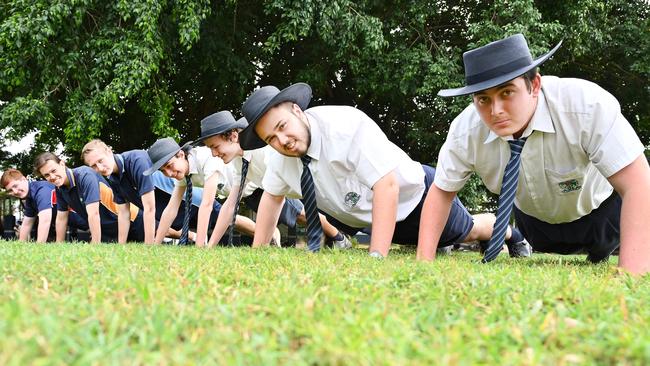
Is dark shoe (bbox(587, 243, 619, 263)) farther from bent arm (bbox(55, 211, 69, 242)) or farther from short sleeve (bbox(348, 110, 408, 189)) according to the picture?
bent arm (bbox(55, 211, 69, 242))

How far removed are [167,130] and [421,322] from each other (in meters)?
11.0

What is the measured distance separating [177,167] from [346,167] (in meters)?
3.05

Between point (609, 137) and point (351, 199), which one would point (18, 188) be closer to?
point (351, 199)

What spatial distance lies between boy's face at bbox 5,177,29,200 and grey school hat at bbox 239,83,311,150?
6495 millimetres

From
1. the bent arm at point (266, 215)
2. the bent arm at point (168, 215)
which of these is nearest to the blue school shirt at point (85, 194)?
the bent arm at point (168, 215)

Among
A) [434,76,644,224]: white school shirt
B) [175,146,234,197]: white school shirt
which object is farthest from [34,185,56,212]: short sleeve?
[434,76,644,224]: white school shirt

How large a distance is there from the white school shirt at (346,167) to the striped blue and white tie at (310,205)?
0.22 feet

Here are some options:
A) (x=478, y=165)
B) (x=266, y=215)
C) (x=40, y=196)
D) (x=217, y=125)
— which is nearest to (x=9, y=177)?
(x=40, y=196)

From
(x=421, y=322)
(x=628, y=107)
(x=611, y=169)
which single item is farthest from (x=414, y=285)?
(x=628, y=107)

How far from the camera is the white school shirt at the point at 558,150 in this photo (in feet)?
11.5

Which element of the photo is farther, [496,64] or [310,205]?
[310,205]

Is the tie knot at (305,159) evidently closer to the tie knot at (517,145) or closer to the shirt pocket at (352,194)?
the shirt pocket at (352,194)

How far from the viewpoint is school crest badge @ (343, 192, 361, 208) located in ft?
17.9

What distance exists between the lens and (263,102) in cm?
463
